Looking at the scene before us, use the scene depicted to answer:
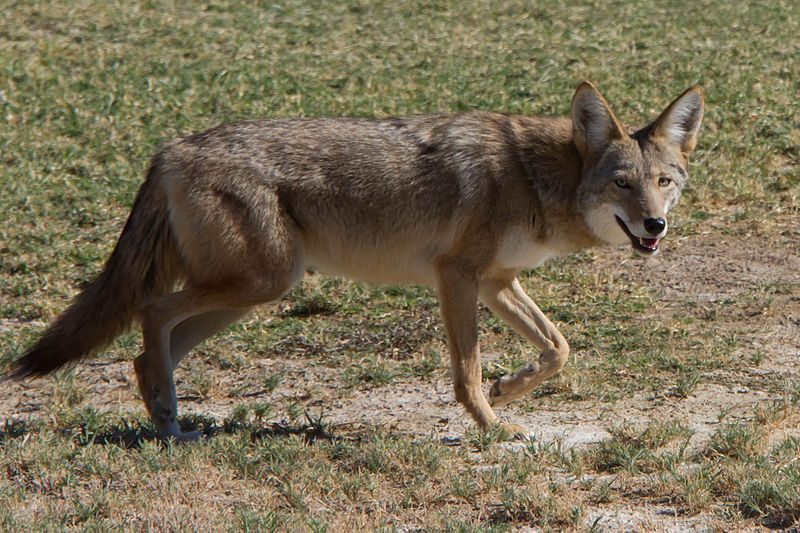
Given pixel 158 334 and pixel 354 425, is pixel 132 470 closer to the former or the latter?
pixel 158 334

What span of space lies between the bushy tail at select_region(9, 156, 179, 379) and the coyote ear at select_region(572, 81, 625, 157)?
7.56 ft

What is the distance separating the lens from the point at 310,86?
1229cm

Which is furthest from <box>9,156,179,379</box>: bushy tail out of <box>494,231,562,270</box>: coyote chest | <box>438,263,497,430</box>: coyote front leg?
<box>494,231,562,270</box>: coyote chest

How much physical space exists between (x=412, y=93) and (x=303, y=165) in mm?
5289

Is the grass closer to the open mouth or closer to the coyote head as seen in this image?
the open mouth

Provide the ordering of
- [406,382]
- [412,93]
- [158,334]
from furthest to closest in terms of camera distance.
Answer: [412,93], [406,382], [158,334]

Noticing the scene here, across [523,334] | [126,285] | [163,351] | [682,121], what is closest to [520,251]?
[523,334]

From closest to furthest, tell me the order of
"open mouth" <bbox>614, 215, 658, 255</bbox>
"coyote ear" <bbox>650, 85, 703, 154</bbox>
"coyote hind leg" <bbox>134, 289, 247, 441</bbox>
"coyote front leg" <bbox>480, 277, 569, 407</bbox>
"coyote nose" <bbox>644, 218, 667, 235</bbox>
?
"coyote hind leg" <bbox>134, 289, 247, 441</bbox> < "coyote nose" <bbox>644, 218, 667, 235</bbox> < "open mouth" <bbox>614, 215, 658, 255</bbox> < "coyote front leg" <bbox>480, 277, 569, 407</bbox> < "coyote ear" <bbox>650, 85, 703, 154</bbox>

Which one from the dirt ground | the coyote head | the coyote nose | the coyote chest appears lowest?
the dirt ground

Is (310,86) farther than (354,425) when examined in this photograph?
Yes

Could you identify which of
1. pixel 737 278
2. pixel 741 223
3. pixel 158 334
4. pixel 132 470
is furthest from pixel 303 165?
pixel 741 223

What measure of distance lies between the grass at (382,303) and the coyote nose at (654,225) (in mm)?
1006

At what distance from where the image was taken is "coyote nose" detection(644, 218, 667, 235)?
6.78 meters

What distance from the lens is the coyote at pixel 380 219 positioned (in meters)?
6.68
